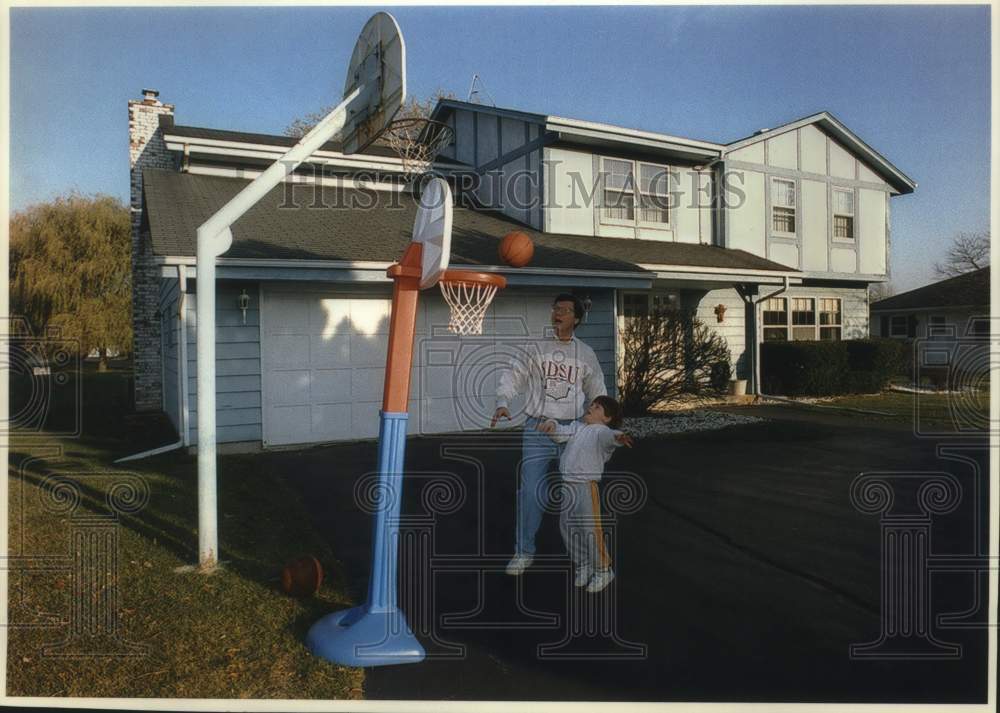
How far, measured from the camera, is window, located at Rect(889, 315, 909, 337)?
23938mm

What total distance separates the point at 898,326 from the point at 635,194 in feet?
56.3

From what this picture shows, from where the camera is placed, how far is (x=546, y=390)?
4043 mm

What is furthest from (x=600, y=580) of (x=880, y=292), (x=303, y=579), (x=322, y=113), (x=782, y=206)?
(x=880, y=292)

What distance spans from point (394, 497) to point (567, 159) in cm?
933

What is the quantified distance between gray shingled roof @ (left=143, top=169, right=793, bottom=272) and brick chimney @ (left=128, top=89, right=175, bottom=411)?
2.26 meters

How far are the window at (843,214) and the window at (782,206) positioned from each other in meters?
1.20

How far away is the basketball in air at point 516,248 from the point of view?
792cm

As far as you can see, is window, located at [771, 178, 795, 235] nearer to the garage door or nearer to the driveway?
the garage door

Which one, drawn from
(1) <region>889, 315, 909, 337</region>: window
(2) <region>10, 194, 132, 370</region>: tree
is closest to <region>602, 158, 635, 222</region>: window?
(2) <region>10, 194, 132, 370</region>: tree

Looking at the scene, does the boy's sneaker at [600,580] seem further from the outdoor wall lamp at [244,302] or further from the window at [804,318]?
the window at [804,318]

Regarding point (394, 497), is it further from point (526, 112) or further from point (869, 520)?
point (526, 112)

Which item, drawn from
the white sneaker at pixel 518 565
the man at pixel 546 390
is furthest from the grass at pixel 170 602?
the man at pixel 546 390

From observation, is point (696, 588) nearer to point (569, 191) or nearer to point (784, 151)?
point (569, 191)

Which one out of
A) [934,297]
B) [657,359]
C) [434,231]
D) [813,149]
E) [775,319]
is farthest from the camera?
[934,297]
